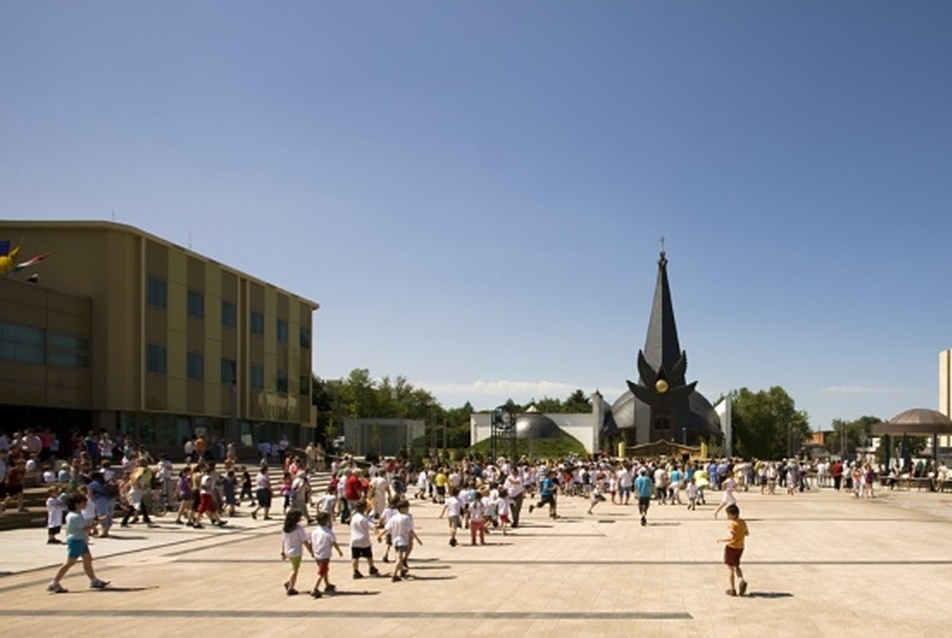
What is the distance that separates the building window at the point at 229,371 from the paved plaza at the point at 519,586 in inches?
1071

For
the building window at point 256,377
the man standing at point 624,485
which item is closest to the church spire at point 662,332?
the building window at point 256,377

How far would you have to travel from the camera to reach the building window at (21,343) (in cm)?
3709

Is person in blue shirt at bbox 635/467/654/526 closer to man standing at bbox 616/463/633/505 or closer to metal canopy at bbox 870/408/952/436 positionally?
man standing at bbox 616/463/633/505

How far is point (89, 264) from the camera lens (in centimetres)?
4269

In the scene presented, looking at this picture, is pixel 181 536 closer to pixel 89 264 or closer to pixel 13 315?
pixel 13 315

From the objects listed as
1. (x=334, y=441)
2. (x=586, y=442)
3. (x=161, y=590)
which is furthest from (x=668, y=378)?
(x=161, y=590)

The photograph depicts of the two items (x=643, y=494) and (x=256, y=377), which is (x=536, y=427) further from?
(x=643, y=494)

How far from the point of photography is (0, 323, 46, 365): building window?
122ft

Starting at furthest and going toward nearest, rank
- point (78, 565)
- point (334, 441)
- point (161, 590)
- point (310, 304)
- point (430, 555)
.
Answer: point (334, 441) → point (310, 304) → point (430, 555) → point (78, 565) → point (161, 590)

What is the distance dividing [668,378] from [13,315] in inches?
2440

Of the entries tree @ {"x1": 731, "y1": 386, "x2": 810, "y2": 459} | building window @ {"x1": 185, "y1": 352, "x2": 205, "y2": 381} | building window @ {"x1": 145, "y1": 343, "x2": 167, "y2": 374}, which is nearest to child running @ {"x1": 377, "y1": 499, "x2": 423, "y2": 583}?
building window @ {"x1": 145, "y1": 343, "x2": 167, "y2": 374}

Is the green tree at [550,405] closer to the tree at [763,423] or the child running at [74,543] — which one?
the tree at [763,423]

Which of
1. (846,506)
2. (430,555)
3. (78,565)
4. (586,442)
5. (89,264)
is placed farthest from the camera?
(586,442)

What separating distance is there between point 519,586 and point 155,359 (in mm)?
33453
